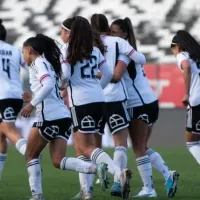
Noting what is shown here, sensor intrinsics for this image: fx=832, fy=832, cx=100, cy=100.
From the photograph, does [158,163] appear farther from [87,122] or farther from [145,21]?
[145,21]

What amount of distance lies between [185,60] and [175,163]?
17.4 ft

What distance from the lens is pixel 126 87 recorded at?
30.5 feet

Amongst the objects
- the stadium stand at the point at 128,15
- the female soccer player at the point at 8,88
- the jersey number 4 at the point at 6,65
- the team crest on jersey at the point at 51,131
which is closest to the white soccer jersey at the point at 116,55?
the team crest on jersey at the point at 51,131

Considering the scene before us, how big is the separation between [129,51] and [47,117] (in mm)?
1563

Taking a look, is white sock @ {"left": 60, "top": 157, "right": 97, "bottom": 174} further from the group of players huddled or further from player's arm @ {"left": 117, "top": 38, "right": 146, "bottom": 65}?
player's arm @ {"left": 117, "top": 38, "right": 146, "bottom": 65}

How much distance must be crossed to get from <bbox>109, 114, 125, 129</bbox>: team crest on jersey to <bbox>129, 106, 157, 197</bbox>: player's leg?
0.75ft

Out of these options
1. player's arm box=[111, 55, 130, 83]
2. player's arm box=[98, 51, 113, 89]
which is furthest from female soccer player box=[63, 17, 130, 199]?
player's arm box=[111, 55, 130, 83]

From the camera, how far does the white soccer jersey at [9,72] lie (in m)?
10.5

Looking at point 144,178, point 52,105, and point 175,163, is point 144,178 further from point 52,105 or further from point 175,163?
point 175,163

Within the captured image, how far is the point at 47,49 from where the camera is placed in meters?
8.12

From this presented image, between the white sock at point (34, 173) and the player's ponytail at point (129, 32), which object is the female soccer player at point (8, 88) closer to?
the player's ponytail at point (129, 32)

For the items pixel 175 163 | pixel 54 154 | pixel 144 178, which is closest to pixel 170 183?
pixel 144 178

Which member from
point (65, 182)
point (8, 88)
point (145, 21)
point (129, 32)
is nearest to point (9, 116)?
point (8, 88)

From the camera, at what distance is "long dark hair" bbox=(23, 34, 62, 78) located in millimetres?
8078
